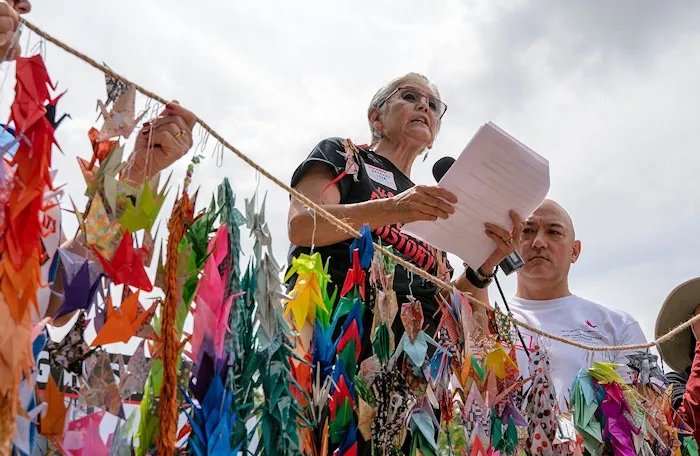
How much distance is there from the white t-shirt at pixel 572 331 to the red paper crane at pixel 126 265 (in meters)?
1.14

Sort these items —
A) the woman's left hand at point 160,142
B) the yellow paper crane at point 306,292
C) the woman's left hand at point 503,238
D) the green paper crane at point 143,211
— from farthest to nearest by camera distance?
the woman's left hand at point 503,238 → the yellow paper crane at point 306,292 → the woman's left hand at point 160,142 → the green paper crane at point 143,211

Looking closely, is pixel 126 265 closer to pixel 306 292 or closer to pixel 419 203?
pixel 306 292

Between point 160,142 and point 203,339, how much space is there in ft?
1.07

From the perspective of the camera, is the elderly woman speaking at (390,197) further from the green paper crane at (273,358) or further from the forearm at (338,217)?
the green paper crane at (273,358)

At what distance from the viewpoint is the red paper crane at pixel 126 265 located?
3.26 ft

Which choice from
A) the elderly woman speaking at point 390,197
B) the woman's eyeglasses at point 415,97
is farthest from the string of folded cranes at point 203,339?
the woman's eyeglasses at point 415,97

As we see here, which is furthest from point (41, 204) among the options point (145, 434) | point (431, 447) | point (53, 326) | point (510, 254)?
point (510, 254)

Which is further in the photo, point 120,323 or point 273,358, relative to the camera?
point 273,358

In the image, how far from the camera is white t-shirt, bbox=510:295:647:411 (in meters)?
1.99

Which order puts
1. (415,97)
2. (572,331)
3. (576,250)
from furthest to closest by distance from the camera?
(576,250) → (572,331) → (415,97)

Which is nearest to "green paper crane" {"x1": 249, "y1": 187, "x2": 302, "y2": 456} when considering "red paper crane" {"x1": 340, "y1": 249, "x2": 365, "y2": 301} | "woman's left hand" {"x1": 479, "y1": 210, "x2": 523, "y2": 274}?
"red paper crane" {"x1": 340, "y1": 249, "x2": 365, "y2": 301}

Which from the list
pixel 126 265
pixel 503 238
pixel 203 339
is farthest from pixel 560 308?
pixel 126 265

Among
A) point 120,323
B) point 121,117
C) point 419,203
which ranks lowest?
point 120,323

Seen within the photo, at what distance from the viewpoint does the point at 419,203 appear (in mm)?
1488
